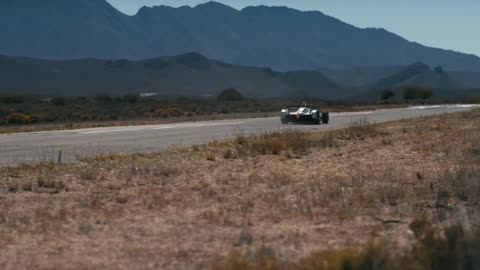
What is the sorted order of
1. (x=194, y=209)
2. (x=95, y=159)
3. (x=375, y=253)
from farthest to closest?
1. (x=95, y=159)
2. (x=194, y=209)
3. (x=375, y=253)

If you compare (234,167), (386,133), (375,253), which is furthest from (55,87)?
(375,253)

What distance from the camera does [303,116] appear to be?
45.7 meters

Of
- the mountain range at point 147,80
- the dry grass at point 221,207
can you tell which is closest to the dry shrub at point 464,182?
the dry grass at point 221,207

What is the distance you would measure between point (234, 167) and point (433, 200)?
676cm

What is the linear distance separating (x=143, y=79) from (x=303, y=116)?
131340 mm

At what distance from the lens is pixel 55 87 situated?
156125mm

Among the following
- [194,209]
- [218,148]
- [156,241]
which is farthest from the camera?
[218,148]

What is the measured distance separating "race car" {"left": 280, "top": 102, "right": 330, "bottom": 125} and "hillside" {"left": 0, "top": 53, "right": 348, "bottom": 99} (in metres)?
107

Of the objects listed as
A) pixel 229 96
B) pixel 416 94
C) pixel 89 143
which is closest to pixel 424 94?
pixel 416 94

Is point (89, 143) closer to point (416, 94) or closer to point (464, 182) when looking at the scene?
point (464, 182)

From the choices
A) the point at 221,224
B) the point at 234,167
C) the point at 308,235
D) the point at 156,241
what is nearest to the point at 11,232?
the point at 156,241

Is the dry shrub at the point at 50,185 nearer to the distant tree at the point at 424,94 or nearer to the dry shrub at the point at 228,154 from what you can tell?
the dry shrub at the point at 228,154

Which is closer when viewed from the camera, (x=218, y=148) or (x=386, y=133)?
(x=218, y=148)

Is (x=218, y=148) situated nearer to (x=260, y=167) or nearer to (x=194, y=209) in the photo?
(x=260, y=167)
